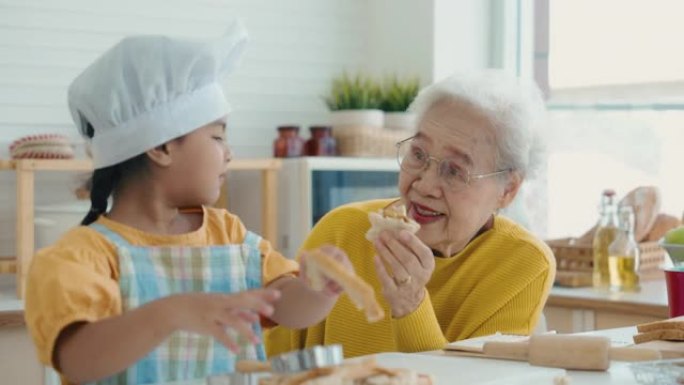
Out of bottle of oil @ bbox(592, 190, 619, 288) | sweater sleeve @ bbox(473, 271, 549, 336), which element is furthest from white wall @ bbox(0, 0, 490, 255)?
sweater sleeve @ bbox(473, 271, 549, 336)

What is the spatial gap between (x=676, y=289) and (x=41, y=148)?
2.45 meters

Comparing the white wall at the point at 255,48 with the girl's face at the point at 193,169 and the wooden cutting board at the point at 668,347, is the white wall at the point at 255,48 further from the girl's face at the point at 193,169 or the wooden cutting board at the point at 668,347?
the wooden cutting board at the point at 668,347

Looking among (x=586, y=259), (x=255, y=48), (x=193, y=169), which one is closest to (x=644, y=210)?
(x=586, y=259)

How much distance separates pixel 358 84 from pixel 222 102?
299 centimetres

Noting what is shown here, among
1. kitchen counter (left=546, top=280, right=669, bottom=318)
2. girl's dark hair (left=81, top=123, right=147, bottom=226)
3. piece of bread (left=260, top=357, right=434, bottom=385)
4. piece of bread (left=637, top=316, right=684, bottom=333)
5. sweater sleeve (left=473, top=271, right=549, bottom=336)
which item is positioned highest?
girl's dark hair (left=81, top=123, right=147, bottom=226)

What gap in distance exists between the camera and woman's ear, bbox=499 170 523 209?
2.70m

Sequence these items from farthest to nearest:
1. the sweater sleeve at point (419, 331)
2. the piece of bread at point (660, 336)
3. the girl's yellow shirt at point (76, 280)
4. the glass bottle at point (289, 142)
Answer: the glass bottle at point (289, 142) → the sweater sleeve at point (419, 331) → the piece of bread at point (660, 336) → the girl's yellow shirt at point (76, 280)

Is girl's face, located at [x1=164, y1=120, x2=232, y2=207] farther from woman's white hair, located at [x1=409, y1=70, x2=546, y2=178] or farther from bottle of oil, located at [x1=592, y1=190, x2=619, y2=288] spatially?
bottle of oil, located at [x1=592, y1=190, x2=619, y2=288]

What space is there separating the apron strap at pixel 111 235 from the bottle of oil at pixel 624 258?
86.4 inches

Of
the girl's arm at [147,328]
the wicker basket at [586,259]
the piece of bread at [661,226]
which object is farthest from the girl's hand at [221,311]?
the piece of bread at [661,226]

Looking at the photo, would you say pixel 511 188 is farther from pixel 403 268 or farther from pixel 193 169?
pixel 193 169

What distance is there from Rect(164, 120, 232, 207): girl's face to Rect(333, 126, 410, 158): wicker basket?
2.84 metres

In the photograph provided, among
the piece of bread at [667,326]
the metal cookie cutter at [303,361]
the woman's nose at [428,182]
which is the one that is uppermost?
the woman's nose at [428,182]

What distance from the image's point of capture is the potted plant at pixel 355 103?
4.75 m
